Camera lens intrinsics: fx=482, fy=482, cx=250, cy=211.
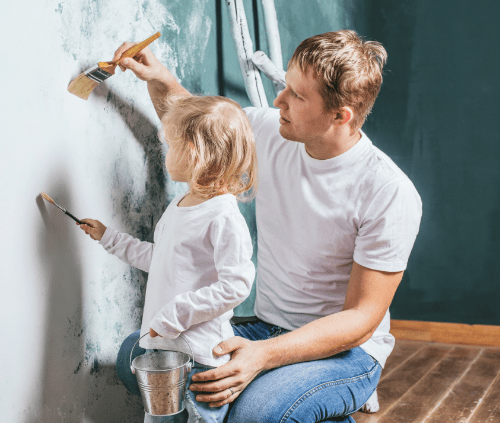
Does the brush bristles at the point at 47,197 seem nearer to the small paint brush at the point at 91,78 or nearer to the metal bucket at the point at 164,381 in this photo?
the small paint brush at the point at 91,78

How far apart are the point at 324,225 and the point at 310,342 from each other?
13.3 inches

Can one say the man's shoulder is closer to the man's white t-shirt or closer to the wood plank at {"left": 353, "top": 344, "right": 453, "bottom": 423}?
the man's white t-shirt

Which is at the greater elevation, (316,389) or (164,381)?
(164,381)

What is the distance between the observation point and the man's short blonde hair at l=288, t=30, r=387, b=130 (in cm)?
124

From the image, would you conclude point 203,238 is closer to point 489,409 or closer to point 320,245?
point 320,245

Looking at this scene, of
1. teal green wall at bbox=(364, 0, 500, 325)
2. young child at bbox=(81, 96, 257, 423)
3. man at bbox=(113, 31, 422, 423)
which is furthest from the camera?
teal green wall at bbox=(364, 0, 500, 325)

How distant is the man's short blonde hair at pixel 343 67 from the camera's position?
1237mm

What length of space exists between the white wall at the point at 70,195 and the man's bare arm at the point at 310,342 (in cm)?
31

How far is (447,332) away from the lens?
2.79m

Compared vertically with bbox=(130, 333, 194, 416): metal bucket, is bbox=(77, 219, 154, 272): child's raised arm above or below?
above

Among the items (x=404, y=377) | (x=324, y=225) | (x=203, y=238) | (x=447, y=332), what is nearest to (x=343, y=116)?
(x=324, y=225)

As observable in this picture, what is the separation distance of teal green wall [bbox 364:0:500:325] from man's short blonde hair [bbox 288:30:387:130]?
1.63m

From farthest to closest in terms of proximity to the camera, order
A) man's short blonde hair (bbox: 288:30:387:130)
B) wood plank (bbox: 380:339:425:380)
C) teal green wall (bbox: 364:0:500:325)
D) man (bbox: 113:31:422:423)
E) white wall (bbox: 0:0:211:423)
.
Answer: teal green wall (bbox: 364:0:500:325), wood plank (bbox: 380:339:425:380), man's short blonde hair (bbox: 288:30:387:130), man (bbox: 113:31:422:423), white wall (bbox: 0:0:211:423)

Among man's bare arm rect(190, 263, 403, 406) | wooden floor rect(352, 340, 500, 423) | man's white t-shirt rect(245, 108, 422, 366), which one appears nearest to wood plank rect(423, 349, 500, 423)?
wooden floor rect(352, 340, 500, 423)
